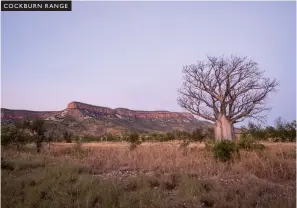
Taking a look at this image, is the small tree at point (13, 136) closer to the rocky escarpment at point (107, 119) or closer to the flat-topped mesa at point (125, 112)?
the rocky escarpment at point (107, 119)

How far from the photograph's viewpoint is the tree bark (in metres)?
14.2

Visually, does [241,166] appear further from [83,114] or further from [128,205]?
[83,114]

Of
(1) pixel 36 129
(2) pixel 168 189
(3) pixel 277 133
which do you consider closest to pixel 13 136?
(1) pixel 36 129

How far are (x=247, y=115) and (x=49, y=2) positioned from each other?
40.4 feet

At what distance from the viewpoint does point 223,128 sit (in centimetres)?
1434

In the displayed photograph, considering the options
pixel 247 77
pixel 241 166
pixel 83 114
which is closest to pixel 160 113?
pixel 83 114

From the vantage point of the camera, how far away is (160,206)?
359 cm

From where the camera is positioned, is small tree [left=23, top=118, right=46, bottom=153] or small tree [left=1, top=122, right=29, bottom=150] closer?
small tree [left=1, top=122, right=29, bottom=150]

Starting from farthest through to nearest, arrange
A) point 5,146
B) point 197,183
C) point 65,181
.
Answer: point 5,146 < point 65,181 < point 197,183

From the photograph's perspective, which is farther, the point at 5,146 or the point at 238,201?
the point at 5,146

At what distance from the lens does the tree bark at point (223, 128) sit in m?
14.2

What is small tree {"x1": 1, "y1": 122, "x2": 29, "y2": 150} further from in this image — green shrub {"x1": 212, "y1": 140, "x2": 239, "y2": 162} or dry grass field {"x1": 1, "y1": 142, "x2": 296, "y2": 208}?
green shrub {"x1": 212, "y1": 140, "x2": 239, "y2": 162}

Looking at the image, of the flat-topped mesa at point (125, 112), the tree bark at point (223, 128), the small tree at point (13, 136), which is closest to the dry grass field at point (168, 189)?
the tree bark at point (223, 128)

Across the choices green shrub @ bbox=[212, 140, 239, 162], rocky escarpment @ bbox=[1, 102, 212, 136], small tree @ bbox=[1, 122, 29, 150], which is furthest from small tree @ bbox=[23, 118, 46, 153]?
rocky escarpment @ bbox=[1, 102, 212, 136]
